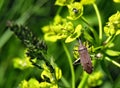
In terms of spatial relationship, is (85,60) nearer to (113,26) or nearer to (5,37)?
(113,26)

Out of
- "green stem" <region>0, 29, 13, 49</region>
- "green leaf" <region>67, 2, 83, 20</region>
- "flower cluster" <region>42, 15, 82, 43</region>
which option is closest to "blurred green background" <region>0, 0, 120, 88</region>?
"green stem" <region>0, 29, 13, 49</region>

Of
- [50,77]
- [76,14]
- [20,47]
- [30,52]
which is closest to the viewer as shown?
[30,52]

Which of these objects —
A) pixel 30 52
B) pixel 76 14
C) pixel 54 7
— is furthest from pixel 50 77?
pixel 54 7

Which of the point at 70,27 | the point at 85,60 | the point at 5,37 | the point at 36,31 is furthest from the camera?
the point at 36,31

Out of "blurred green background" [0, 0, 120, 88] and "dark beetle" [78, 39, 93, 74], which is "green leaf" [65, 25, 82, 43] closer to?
"dark beetle" [78, 39, 93, 74]

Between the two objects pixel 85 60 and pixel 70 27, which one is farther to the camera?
pixel 70 27

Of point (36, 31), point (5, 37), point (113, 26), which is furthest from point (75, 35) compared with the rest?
point (36, 31)

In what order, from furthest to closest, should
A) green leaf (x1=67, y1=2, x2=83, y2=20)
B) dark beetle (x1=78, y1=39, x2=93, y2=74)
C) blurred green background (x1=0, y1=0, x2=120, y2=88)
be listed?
blurred green background (x1=0, y1=0, x2=120, y2=88) → green leaf (x1=67, y1=2, x2=83, y2=20) → dark beetle (x1=78, y1=39, x2=93, y2=74)

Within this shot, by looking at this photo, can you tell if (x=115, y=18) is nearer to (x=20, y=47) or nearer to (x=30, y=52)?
(x=30, y=52)
